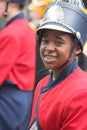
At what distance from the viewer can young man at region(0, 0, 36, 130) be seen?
7.86 ft

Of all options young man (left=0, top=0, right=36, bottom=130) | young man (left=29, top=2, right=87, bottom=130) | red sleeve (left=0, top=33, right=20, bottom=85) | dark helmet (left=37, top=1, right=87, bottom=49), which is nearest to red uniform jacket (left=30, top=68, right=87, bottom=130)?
young man (left=29, top=2, right=87, bottom=130)

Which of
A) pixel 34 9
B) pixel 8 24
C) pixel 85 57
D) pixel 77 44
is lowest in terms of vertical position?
pixel 85 57

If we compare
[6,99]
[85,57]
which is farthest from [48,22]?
[85,57]

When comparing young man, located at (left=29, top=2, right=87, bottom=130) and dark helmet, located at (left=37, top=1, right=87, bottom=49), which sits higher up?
dark helmet, located at (left=37, top=1, right=87, bottom=49)

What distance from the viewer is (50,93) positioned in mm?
2646

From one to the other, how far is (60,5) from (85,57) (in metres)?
2.01

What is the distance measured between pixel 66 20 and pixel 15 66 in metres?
0.42

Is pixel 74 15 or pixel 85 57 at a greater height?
pixel 74 15

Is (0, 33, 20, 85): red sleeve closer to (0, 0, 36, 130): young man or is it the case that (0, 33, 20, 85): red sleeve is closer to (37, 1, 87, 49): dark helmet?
(0, 0, 36, 130): young man

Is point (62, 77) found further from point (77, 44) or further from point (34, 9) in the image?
point (34, 9)

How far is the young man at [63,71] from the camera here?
2.44 metres

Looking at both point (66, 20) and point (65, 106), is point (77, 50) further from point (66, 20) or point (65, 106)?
point (65, 106)

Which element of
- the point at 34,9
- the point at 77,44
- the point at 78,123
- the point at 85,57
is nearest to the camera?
the point at 78,123

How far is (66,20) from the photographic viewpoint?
260 cm
